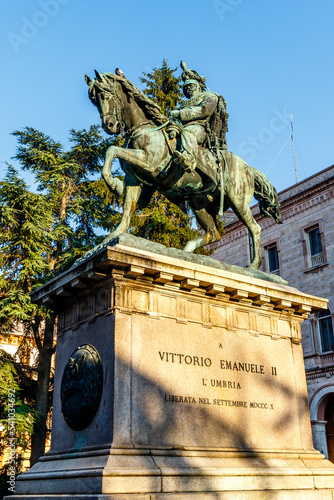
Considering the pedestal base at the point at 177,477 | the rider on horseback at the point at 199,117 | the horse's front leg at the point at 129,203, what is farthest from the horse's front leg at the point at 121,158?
the pedestal base at the point at 177,477

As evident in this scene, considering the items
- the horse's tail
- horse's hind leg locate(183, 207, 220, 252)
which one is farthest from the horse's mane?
the horse's tail

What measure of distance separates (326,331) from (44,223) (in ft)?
53.2

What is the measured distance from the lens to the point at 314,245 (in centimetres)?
3184

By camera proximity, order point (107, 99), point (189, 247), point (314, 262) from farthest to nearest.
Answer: point (314, 262) → point (189, 247) → point (107, 99)

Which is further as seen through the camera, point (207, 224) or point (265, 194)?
point (265, 194)

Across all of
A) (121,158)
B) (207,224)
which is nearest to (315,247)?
(207,224)

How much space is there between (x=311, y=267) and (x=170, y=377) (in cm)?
2443

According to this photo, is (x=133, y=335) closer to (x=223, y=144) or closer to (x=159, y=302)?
(x=159, y=302)

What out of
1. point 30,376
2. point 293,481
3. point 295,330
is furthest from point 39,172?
point 293,481

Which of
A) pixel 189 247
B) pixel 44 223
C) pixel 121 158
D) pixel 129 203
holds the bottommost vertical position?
pixel 189 247

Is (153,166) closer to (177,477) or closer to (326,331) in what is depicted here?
(177,477)

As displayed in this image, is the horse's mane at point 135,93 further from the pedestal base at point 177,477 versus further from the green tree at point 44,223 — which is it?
the green tree at point 44,223

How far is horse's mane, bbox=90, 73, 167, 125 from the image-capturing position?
9.09 meters

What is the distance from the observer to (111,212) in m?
24.8
